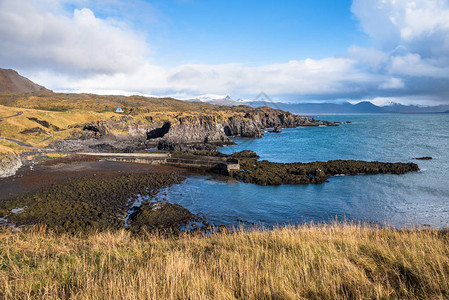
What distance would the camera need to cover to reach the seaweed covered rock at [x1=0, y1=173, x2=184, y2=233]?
17266 mm

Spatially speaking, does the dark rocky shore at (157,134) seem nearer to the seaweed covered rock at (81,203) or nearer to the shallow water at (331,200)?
the seaweed covered rock at (81,203)

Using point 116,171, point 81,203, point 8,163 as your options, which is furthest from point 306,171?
point 8,163

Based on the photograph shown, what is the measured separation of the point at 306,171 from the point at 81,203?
1072 inches

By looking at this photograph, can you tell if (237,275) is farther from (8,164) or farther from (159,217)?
(8,164)

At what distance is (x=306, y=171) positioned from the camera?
3359cm

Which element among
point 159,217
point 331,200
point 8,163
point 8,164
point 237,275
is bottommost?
point 331,200

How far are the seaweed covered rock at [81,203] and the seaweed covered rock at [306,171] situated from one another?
37.0 feet

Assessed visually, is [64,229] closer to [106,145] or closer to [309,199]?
[309,199]

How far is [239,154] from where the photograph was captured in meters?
49.1

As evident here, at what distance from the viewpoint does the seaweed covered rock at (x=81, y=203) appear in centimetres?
1727

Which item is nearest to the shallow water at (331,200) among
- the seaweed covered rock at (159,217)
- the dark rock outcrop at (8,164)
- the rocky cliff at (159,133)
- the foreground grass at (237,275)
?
the seaweed covered rock at (159,217)

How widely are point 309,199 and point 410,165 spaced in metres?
21.9

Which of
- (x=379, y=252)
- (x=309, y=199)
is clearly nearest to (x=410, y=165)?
(x=309, y=199)

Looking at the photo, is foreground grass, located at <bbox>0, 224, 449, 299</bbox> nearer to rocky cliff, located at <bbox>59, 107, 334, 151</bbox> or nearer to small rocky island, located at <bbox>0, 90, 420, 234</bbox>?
small rocky island, located at <bbox>0, 90, 420, 234</bbox>
